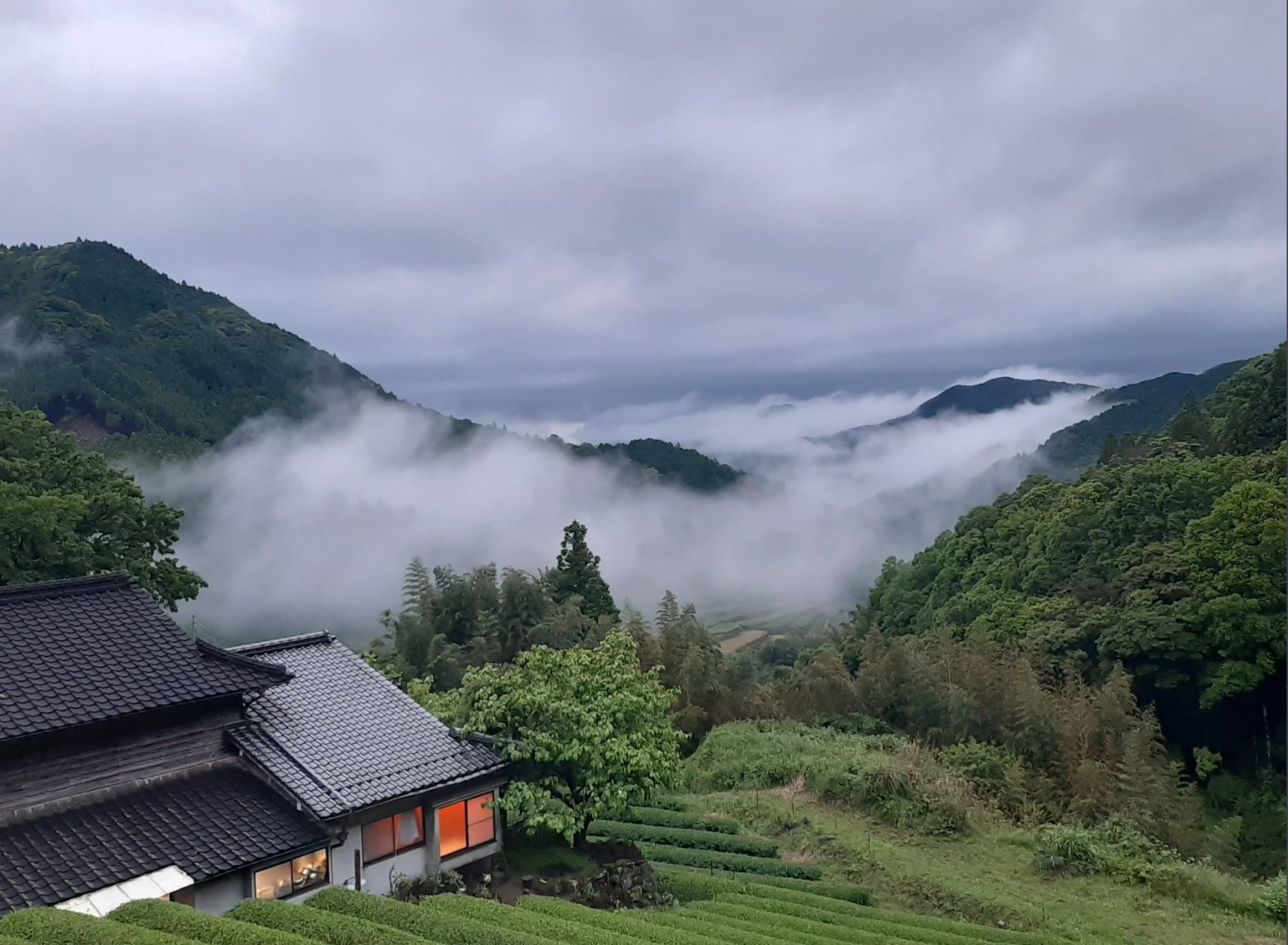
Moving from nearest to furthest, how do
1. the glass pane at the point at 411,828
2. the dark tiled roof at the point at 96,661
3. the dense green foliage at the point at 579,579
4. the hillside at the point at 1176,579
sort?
the dark tiled roof at the point at 96,661 → the glass pane at the point at 411,828 → the hillside at the point at 1176,579 → the dense green foliage at the point at 579,579

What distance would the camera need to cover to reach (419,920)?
11.9 meters

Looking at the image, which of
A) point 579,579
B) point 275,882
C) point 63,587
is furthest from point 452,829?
point 579,579

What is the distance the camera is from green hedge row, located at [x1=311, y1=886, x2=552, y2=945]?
11.3 m

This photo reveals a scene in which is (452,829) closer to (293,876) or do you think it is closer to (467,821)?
(467,821)

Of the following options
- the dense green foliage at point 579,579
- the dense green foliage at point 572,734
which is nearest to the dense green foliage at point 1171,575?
the dense green foliage at point 579,579

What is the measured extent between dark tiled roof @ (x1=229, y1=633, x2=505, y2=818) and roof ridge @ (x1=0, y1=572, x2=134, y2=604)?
9.03 ft

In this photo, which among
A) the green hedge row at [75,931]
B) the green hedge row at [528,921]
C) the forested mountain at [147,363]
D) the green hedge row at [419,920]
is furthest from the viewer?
the forested mountain at [147,363]

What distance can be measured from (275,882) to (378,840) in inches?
72.9

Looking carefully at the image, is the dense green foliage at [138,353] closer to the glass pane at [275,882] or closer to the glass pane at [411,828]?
the glass pane at [411,828]

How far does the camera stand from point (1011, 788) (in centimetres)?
2480

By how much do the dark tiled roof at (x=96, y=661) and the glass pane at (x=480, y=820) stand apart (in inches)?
171

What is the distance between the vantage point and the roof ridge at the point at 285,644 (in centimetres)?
1878

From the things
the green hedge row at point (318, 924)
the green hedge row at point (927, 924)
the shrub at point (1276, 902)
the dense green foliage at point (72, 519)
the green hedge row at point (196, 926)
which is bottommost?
the shrub at point (1276, 902)

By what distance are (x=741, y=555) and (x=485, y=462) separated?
41138 millimetres
